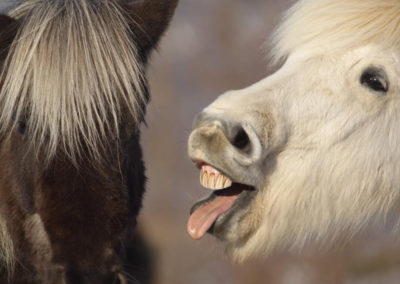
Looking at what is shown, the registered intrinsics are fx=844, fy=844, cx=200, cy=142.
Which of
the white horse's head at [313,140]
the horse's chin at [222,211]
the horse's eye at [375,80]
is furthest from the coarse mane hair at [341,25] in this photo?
the horse's chin at [222,211]

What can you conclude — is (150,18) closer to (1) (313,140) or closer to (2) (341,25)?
(2) (341,25)

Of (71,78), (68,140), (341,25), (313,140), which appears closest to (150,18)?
(71,78)

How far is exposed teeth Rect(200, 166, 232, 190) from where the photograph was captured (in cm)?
299

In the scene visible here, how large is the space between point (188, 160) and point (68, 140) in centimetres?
549

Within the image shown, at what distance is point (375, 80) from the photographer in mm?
3137

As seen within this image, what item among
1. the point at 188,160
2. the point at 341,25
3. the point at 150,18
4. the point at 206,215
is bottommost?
the point at 206,215

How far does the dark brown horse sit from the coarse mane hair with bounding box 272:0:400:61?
683 millimetres

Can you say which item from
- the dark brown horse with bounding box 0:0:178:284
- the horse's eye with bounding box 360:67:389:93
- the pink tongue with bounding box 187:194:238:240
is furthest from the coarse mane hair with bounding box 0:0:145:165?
the horse's eye with bounding box 360:67:389:93

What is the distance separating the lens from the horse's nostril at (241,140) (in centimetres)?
292

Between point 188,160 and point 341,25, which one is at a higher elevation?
point 188,160

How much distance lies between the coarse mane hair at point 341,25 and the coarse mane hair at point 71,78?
0.67 metres

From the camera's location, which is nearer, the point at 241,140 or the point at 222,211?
the point at 241,140

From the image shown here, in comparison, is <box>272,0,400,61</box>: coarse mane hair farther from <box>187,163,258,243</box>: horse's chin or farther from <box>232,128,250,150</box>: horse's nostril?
<box>187,163,258,243</box>: horse's chin

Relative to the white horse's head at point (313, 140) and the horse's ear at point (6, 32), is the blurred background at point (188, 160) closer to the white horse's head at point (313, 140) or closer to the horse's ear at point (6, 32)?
the horse's ear at point (6, 32)
